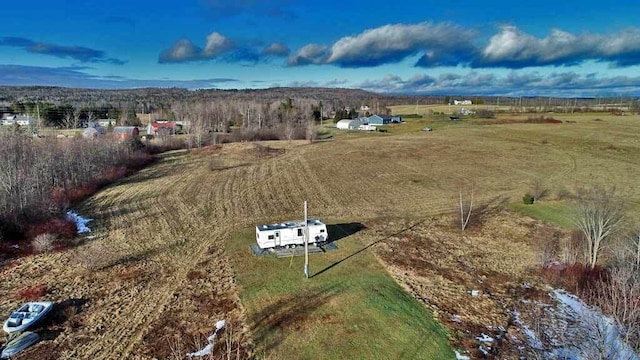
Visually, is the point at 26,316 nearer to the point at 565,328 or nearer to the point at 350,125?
the point at 565,328

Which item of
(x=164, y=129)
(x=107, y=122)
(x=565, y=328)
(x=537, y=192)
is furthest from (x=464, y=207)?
(x=107, y=122)

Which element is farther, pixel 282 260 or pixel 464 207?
pixel 464 207

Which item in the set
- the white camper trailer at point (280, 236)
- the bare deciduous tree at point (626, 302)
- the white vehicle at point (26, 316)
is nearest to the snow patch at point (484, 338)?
the bare deciduous tree at point (626, 302)


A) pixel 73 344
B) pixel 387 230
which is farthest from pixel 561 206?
pixel 73 344

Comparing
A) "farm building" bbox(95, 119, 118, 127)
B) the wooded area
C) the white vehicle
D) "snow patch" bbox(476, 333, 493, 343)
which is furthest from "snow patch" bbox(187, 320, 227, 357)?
"farm building" bbox(95, 119, 118, 127)

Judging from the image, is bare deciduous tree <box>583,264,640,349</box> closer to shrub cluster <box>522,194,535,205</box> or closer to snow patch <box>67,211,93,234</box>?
shrub cluster <box>522,194,535,205</box>

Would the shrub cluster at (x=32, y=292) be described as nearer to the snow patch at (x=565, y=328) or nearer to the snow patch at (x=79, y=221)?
the snow patch at (x=79, y=221)
